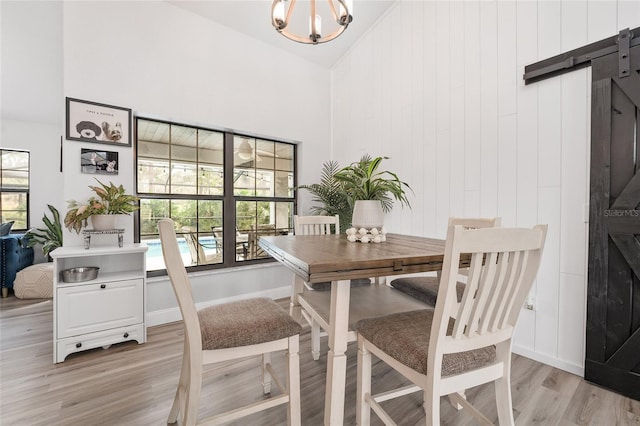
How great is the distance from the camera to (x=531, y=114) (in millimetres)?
2154

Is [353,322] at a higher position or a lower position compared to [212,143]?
lower

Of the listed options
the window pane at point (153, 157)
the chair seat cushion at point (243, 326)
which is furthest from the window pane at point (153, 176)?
the chair seat cushion at point (243, 326)

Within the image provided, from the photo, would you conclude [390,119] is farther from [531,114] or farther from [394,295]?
[394,295]

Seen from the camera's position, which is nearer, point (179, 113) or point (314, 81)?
point (179, 113)

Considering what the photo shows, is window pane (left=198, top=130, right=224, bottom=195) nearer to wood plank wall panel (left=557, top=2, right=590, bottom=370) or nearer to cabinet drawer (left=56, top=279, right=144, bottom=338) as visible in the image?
cabinet drawer (left=56, top=279, right=144, bottom=338)

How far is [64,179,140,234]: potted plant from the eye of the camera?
2.26 metres

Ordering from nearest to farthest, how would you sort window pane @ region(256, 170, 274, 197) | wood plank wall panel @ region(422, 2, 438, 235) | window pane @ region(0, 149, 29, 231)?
wood plank wall panel @ region(422, 2, 438, 235) → window pane @ region(256, 170, 274, 197) → window pane @ region(0, 149, 29, 231)

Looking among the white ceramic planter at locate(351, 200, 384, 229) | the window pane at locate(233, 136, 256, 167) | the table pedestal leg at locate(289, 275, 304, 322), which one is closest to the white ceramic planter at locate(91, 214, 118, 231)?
the window pane at locate(233, 136, 256, 167)

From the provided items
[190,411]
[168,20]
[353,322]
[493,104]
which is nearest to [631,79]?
[493,104]

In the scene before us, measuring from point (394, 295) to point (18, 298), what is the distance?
4.54m

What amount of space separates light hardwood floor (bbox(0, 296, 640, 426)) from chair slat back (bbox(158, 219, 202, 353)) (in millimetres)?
492

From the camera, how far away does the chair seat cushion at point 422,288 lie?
1.79 m

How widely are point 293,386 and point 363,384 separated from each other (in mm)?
322

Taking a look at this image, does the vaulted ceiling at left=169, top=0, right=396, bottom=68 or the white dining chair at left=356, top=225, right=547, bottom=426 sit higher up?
the vaulted ceiling at left=169, top=0, right=396, bottom=68
